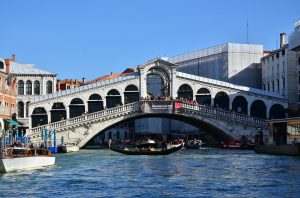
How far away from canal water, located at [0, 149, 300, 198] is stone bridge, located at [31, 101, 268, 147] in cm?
1561

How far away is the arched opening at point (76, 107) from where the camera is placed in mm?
46091

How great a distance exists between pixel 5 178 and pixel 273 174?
Answer: 31.6 ft

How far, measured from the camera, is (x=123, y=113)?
144ft

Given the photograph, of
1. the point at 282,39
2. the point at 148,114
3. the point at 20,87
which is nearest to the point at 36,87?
the point at 20,87

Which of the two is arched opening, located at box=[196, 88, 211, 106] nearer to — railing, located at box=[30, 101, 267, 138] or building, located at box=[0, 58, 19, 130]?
railing, located at box=[30, 101, 267, 138]

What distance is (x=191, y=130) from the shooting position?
66188mm

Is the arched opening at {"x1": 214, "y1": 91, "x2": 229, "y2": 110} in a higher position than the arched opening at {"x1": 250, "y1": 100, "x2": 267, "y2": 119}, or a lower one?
higher

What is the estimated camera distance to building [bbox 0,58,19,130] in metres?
41.6

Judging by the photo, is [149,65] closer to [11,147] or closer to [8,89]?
[8,89]

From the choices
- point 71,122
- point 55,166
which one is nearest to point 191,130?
point 71,122

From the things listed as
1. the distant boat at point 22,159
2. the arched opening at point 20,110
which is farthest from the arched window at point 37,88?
the distant boat at point 22,159

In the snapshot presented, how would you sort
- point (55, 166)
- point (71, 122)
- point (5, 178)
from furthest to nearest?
point (71, 122), point (55, 166), point (5, 178)

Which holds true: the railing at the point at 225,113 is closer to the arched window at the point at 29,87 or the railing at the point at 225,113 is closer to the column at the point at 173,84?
the column at the point at 173,84

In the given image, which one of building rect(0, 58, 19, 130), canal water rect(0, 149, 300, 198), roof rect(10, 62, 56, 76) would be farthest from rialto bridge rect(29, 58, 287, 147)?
canal water rect(0, 149, 300, 198)
